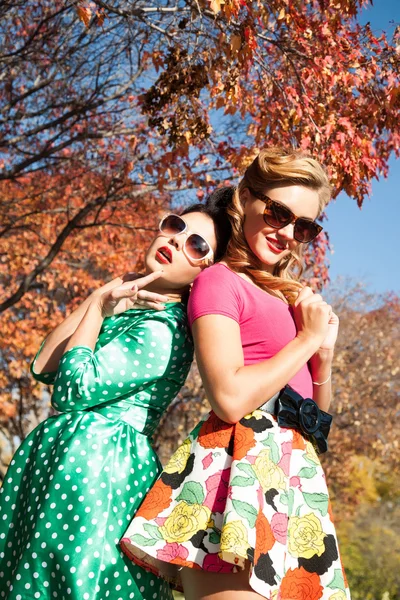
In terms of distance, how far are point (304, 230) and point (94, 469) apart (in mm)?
935

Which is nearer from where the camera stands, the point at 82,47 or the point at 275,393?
the point at 275,393

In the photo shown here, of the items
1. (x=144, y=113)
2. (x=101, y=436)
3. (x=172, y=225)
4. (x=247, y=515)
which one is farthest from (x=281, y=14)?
(x=247, y=515)

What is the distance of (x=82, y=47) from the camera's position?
290 inches

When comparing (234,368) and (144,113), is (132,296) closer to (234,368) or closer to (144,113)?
(234,368)

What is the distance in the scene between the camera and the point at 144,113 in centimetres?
525

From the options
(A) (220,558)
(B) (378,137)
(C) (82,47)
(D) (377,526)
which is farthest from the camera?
(D) (377,526)

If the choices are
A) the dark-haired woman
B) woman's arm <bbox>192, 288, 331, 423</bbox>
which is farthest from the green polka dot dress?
woman's arm <bbox>192, 288, 331, 423</bbox>

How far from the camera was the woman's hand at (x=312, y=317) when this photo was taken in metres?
1.88

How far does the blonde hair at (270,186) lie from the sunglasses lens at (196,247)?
0.26 feet

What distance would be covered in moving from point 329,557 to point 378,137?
4.40 m

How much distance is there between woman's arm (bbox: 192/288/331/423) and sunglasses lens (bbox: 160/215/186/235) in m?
0.42

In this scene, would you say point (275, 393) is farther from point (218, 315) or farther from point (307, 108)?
point (307, 108)

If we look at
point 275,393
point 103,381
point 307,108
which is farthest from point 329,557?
point 307,108

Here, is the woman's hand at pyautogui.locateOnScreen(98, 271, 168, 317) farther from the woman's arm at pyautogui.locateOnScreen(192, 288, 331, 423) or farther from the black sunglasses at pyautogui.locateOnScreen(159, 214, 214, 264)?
the woman's arm at pyautogui.locateOnScreen(192, 288, 331, 423)
